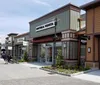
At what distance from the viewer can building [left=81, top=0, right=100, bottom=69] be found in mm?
17812

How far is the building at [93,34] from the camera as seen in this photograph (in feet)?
58.4

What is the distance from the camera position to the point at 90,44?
60.7 ft

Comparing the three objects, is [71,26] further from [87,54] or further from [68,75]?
[68,75]

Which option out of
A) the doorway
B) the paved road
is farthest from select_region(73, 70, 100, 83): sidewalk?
the doorway

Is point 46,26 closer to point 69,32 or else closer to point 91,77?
point 69,32

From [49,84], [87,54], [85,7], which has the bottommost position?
[49,84]

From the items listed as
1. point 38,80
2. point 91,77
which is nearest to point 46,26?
point 91,77

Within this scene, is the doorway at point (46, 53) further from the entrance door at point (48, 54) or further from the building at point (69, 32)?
the building at point (69, 32)

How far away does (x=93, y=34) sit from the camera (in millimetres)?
18141

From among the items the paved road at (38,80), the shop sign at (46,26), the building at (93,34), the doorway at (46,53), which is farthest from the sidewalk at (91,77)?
the doorway at (46,53)

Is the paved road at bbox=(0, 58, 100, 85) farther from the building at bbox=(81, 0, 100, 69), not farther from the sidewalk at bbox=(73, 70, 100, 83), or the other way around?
the building at bbox=(81, 0, 100, 69)

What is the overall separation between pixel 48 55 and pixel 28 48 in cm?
689

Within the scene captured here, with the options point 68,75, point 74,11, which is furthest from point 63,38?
point 68,75

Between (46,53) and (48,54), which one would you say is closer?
(48,54)
